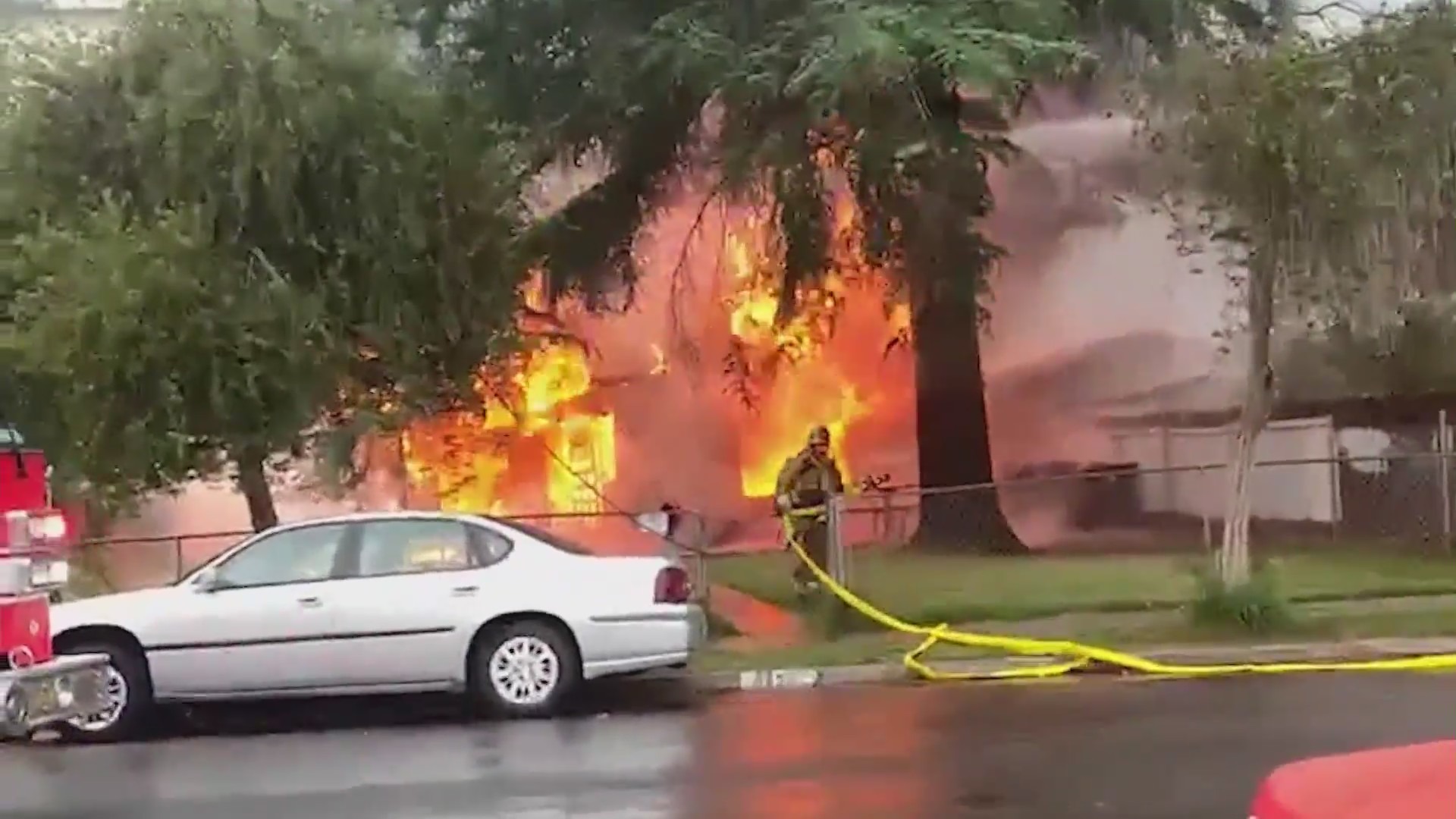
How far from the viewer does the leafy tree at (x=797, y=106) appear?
16.3 metres

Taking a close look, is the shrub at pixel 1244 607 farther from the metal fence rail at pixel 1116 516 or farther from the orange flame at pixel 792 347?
the orange flame at pixel 792 347

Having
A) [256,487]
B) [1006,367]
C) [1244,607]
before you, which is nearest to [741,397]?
[1006,367]

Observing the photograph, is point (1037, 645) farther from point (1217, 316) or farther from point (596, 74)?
point (1217, 316)

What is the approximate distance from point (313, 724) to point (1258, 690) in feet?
21.8

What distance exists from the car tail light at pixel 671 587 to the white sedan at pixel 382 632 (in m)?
0.02

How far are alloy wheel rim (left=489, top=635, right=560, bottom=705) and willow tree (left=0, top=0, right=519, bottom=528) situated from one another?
3.50 m

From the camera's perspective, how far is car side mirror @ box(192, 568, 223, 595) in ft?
42.6

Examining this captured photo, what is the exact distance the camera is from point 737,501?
27.4 metres

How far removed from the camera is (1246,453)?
15.6 meters

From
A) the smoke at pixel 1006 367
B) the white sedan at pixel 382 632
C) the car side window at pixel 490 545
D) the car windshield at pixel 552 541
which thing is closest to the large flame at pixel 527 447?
the smoke at pixel 1006 367

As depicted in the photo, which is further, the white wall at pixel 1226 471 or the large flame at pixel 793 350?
the white wall at pixel 1226 471

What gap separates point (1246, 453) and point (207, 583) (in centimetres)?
842

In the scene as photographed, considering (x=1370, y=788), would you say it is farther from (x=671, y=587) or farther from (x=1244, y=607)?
(x=1244, y=607)

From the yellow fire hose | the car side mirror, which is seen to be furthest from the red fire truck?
the yellow fire hose
